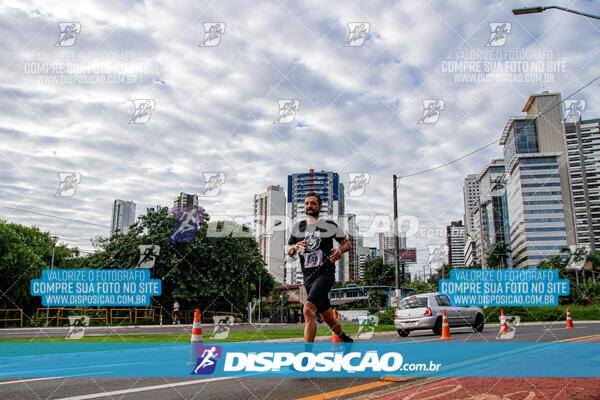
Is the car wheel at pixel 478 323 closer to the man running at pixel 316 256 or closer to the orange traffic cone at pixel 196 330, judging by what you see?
the man running at pixel 316 256

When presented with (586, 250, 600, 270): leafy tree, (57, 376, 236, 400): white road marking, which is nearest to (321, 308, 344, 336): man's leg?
(57, 376, 236, 400): white road marking

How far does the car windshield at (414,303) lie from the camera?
548 inches

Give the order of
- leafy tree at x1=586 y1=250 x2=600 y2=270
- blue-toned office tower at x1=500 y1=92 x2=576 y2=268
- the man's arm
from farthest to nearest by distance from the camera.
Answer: blue-toned office tower at x1=500 y1=92 x2=576 y2=268 < leafy tree at x1=586 y1=250 x2=600 y2=270 < the man's arm

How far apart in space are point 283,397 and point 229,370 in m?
1.78

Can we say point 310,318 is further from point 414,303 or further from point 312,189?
point 312,189

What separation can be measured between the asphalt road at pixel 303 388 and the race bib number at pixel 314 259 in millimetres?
1246

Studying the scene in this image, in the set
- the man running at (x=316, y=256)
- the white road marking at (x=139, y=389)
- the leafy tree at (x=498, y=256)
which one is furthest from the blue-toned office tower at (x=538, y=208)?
the white road marking at (x=139, y=389)

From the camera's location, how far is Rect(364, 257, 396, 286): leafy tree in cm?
7925

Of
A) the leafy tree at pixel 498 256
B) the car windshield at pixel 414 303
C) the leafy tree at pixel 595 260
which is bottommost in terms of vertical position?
the car windshield at pixel 414 303

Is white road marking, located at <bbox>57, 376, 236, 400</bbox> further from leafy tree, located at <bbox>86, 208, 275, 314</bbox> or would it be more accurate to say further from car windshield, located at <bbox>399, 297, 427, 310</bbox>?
leafy tree, located at <bbox>86, 208, 275, 314</bbox>

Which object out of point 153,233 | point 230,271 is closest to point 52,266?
point 153,233

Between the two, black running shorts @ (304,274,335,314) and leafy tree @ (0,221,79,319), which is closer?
black running shorts @ (304,274,335,314)

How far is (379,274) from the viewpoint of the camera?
7962 cm

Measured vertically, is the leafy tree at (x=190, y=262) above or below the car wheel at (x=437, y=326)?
above
